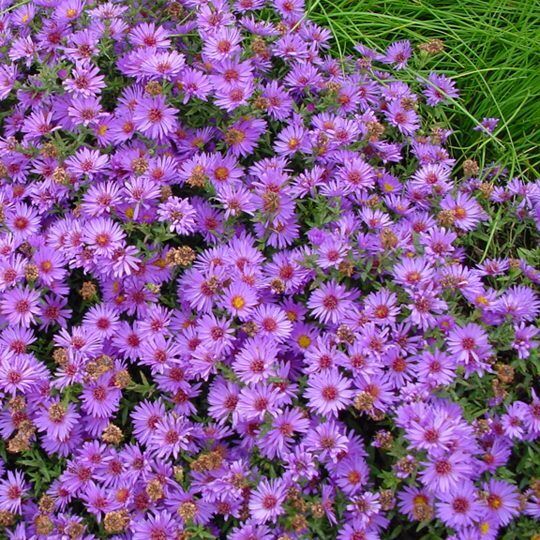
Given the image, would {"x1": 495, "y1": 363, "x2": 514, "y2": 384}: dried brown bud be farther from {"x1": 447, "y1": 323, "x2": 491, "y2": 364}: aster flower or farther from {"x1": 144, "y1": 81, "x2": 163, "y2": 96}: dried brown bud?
{"x1": 144, "y1": 81, "x2": 163, "y2": 96}: dried brown bud

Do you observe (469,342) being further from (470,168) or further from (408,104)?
(408,104)

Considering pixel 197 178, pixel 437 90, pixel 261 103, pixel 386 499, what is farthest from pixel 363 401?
pixel 437 90

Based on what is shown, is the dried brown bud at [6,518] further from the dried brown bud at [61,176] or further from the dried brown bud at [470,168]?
the dried brown bud at [470,168]

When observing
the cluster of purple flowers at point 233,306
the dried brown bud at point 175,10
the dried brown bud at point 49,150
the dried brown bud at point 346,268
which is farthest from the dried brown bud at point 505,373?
the dried brown bud at point 175,10

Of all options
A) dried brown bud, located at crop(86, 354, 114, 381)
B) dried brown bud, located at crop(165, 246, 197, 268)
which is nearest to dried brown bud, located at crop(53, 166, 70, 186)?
dried brown bud, located at crop(165, 246, 197, 268)

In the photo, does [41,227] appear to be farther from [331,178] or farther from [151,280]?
[331,178]

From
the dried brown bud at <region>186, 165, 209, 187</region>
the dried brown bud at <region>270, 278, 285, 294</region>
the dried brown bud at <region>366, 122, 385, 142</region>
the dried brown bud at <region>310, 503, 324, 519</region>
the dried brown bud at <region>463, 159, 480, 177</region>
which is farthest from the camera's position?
the dried brown bud at <region>463, 159, 480, 177</region>

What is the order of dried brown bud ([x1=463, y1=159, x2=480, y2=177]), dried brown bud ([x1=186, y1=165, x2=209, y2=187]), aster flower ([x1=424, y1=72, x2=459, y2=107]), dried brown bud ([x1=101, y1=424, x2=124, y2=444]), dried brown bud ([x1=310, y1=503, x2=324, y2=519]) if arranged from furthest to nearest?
aster flower ([x1=424, y1=72, x2=459, y2=107]), dried brown bud ([x1=463, y1=159, x2=480, y2=177]), dried brown bud ([x1=186, y1=165, x2=209, y2=187]), dried brown bud ([x1=101, y1=424, x2=124, y2=444]), dried brown bud ([x1=310, y1=503, x2=324, y2=519])

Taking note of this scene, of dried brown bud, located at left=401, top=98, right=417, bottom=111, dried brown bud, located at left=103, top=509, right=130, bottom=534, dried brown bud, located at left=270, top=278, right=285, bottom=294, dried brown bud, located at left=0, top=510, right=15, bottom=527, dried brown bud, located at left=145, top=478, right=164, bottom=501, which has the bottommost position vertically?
dried brown bud, located at left=0, top=510, right=15, bottom=527
